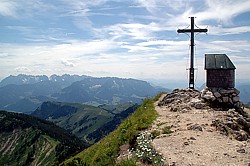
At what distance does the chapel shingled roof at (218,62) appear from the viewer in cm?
2612

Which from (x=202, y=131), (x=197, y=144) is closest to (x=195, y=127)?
(x=202, y=131)

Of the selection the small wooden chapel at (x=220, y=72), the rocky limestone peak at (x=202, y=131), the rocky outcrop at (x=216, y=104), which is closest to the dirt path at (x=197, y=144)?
the rocky limestone peak at (x=202, y=131)

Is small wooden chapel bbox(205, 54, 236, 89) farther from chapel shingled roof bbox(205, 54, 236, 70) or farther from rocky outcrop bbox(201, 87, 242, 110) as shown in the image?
rocky outcrop bbox(201, 87, 242, 110)

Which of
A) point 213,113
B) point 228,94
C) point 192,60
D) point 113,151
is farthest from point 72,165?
point 192,60

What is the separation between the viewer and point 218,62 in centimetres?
2659

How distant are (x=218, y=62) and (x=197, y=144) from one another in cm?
1379

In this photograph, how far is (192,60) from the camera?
31.7 meters

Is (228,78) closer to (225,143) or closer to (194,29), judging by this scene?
(194,29)

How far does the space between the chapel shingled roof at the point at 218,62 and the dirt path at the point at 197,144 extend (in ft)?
19.8

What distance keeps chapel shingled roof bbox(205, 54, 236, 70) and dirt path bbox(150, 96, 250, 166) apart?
6.04m

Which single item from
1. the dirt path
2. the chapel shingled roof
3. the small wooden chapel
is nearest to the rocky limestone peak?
the dirt path

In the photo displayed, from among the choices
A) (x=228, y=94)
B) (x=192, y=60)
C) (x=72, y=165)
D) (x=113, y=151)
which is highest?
(x=192, y=60)

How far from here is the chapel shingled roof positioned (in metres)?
26.1

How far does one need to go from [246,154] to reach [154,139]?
211 inches
